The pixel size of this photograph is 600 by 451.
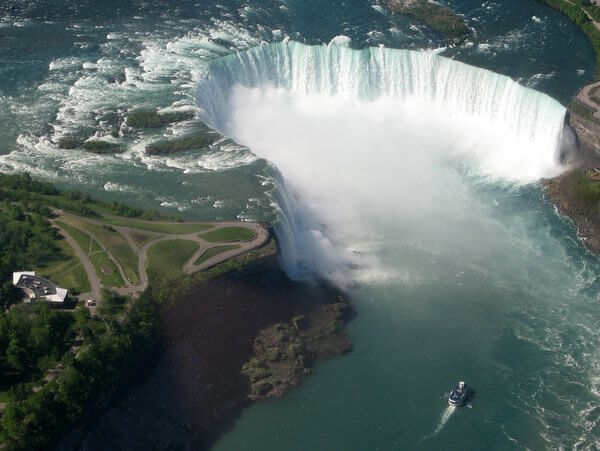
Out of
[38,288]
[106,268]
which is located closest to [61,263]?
[106,268]

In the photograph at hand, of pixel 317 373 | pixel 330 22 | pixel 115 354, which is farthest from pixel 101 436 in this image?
pixel 330 22

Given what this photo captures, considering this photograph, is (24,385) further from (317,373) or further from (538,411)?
(538,411)

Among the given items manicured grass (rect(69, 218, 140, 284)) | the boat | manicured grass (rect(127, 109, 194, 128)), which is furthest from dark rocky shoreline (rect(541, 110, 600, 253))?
manicured grass (rect(69, 218, 140, 284))

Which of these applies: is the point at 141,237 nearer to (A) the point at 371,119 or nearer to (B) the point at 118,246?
(B) the point at 118,246

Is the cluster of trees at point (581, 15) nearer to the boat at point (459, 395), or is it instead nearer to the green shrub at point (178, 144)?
the green shrub at point (178, 144)

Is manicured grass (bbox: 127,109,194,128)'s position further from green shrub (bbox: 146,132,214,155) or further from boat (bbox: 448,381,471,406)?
boat (bbox: 448,381,471,406)

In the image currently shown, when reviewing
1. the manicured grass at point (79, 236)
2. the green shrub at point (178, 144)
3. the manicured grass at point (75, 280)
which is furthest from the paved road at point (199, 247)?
the green shrub at point (178, 144)
